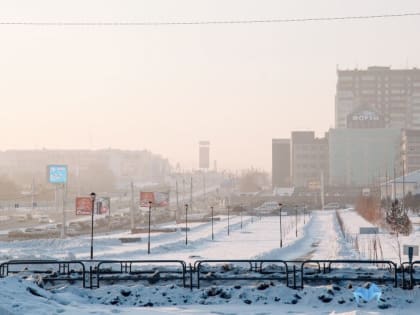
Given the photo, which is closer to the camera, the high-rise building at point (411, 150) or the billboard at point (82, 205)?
the billboard at point (82, 205)

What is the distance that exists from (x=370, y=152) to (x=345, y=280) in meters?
146

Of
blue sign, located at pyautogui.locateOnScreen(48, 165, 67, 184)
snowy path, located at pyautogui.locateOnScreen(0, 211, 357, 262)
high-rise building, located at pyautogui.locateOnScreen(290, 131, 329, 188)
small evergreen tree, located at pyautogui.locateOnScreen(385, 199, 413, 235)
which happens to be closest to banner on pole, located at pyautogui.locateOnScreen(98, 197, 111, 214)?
blue sign, located at pyautogui.locateOnScreen(48, 165, 67, 184)

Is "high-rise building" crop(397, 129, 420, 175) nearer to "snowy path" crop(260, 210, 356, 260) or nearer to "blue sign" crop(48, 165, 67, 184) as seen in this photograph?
"blue sign" crop(48, 165, 67, 184)

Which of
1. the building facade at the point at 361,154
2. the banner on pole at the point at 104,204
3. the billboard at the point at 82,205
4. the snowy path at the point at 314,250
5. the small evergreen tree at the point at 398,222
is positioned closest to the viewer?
the snowy path at the point at 314,250

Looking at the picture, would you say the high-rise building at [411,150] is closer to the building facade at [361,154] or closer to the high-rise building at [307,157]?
the building facade at [361,154]

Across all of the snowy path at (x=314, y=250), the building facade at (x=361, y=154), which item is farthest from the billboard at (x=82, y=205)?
the building facade at (x=361, y=154)

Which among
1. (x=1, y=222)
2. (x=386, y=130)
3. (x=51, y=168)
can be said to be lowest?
(x=1, y=222)

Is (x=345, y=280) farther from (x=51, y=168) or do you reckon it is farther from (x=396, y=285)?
(x=51, y=168)

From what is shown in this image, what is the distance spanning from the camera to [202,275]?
85.1 feet

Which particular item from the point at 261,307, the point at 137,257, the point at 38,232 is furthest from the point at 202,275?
the point at 38,232

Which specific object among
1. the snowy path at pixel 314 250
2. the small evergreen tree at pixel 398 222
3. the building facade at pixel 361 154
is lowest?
the snowy path at pixel 314 250

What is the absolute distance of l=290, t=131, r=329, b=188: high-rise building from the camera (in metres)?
183

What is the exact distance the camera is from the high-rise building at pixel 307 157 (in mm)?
183250

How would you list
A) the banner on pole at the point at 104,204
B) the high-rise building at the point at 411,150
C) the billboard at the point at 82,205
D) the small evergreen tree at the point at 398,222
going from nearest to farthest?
the small evergreen tree at the point at 398,222
the billboard at the point at 82,205
the banner on pole at the point at 104,204
the high-rise building at the point at 411,150
